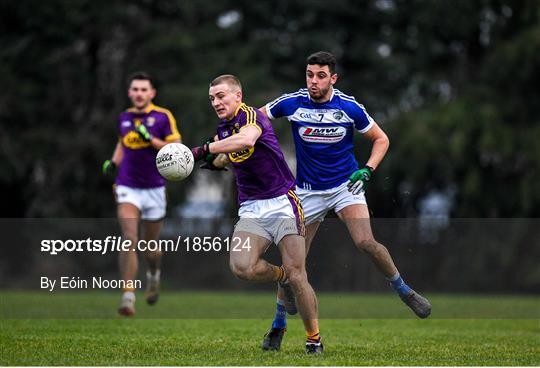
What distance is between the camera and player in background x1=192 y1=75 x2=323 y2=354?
27.1 ft

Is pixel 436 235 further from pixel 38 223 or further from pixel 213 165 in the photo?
pixel 213 165

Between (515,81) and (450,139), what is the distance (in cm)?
208

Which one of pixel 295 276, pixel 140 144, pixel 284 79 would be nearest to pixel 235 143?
pixel 295 276

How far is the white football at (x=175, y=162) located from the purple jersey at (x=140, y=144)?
4.59m

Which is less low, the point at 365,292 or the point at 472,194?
the point at 472,194

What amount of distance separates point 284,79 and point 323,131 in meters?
18.1

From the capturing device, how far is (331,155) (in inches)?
380

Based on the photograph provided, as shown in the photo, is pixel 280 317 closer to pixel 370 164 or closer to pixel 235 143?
pixel 370 164

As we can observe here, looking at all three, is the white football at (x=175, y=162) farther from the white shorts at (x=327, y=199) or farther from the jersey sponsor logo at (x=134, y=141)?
the jersey sponsor logo at (x=134, y=141)

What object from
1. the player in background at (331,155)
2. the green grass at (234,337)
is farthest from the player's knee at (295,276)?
the player in background at (331,155)

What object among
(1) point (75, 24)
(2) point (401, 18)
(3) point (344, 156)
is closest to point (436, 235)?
(2) point (401, 18)

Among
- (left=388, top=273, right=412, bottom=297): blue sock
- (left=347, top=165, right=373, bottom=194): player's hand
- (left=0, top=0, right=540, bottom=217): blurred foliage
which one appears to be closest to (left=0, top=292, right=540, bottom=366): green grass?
(left=388, top=273, right=412, bottom=297): blue sock

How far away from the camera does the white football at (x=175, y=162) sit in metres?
8.05

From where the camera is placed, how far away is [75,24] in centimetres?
2505
